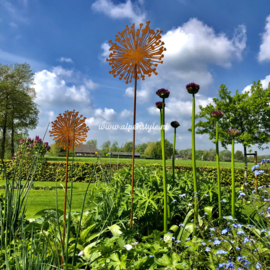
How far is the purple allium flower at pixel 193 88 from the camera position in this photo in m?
2.37

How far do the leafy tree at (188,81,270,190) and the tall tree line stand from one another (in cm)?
2060

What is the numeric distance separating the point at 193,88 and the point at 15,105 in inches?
1004

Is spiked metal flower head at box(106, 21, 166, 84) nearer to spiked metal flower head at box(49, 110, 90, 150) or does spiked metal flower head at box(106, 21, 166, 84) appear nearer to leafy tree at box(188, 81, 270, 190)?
spiked metal flower head at box(49, 110, 90, 150)

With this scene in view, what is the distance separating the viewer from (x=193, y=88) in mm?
2375

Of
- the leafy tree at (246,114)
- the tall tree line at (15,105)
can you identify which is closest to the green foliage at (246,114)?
the leafy tree at (246,114)

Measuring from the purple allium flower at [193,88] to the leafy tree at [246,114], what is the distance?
9531 millimetres

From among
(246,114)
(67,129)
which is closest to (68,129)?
(67,129)

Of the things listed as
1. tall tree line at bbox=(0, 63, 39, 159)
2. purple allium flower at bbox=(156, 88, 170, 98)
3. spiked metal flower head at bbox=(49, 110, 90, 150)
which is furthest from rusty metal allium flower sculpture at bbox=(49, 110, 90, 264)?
tall tree line at bbox=(0, 63, 39, 159)

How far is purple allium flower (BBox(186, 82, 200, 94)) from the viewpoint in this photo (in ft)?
7.77

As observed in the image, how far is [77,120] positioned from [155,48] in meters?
1.22

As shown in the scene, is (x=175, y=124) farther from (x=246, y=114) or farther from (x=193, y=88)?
(x=246, y=114)

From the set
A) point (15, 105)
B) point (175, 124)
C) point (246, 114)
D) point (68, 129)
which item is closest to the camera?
point (68, 129)

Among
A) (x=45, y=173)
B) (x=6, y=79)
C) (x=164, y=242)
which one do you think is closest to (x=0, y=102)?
(x=6, y=79)

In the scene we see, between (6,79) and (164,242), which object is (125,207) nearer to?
(164,242)
